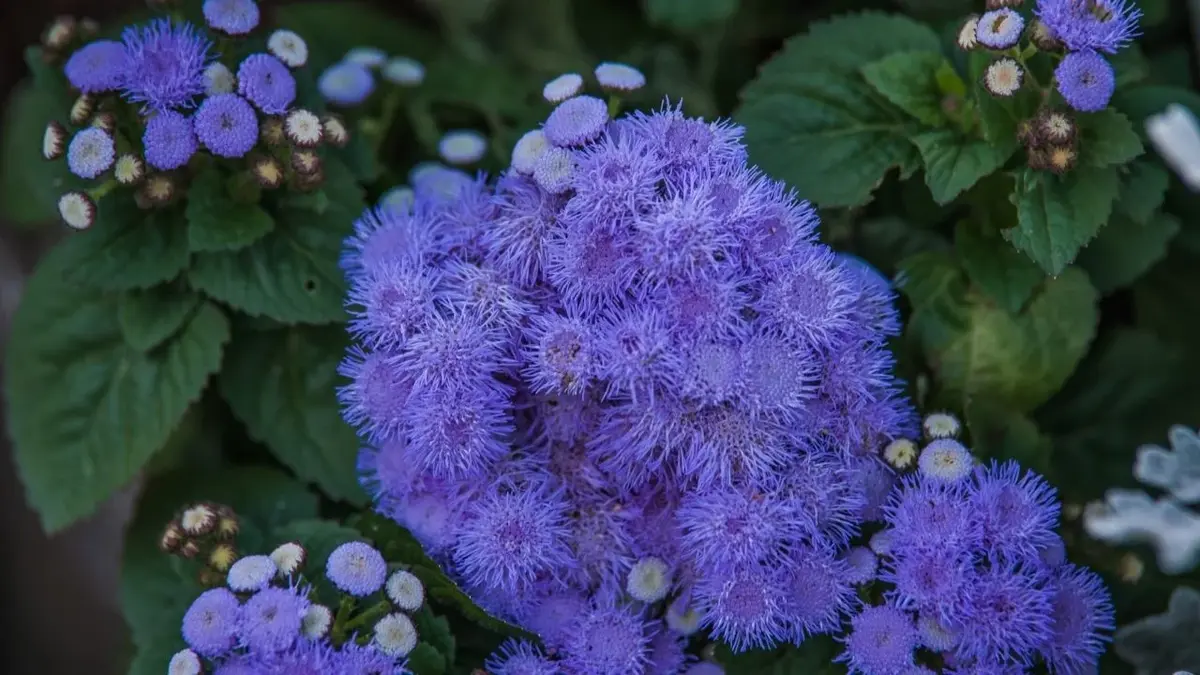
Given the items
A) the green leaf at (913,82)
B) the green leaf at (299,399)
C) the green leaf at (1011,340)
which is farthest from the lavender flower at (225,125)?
the green leaf at (1011,340)

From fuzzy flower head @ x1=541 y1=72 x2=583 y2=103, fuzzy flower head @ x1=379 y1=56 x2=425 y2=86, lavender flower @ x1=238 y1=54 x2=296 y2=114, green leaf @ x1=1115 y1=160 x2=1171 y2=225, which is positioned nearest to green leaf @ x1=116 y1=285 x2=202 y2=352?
lavender flower @ x1=238 y1=54 x2=296 y2=114

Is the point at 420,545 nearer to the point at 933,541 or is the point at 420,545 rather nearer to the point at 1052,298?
the point at 933,541

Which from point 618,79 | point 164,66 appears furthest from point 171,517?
point 618,79

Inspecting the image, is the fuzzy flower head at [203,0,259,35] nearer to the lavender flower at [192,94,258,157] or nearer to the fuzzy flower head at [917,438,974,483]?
the lavender flower at [192,94,258,157]

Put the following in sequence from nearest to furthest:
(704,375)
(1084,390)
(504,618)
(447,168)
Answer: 1. (704,375)
2. (504,618)
3. (447,168)
4. (1084,390)

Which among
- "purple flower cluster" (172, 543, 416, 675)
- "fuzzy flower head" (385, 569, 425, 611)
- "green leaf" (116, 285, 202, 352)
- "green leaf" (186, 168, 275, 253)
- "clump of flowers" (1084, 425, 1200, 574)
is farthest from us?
"green leaf" (116, 285, 202, 352)

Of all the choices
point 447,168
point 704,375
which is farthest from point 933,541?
point 447,168

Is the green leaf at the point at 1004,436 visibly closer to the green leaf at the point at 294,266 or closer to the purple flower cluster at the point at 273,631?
the purple flower cluster at the point at 273,631
